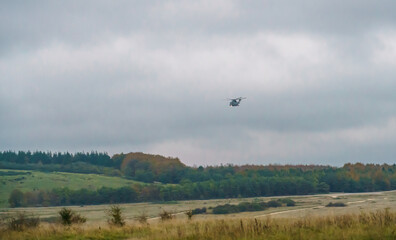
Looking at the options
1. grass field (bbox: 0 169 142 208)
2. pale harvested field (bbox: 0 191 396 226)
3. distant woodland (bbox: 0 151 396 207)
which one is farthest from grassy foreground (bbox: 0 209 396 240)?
grass field (bbox: 0 169 142 208)

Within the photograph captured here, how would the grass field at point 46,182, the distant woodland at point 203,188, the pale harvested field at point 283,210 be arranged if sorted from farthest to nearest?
1. the grass field at point 46,182
2. the distant woodland at point 203,188
3. the pale harvested field at point 283,210

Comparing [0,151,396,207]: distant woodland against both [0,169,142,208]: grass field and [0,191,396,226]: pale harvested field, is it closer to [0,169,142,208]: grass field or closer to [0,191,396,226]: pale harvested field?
[0,169,142,208]: grass field

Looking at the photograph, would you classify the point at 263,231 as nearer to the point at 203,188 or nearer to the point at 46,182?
the point at 203,188

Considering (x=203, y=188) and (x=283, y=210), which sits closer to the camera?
(x=283, y=210)

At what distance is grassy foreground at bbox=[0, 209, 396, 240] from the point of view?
1836 centimetres

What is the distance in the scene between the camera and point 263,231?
20.0 metres

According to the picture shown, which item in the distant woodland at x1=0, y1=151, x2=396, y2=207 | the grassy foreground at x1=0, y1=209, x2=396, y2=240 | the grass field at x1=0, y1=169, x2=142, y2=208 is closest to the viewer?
the grassy foreground at x1=0, y1=209, x2=396, y2=240

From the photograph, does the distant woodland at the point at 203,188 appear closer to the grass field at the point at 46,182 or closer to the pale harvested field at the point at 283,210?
the grass field at the point at 46,182

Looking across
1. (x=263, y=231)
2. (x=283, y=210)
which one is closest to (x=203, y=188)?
(x=283, y=210)

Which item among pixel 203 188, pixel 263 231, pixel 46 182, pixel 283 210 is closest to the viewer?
pixel 263 231

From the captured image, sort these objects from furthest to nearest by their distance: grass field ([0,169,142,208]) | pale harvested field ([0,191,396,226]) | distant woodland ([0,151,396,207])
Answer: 1. grass field ([0,169,142,208])
2. distant woodland ([0,151,396,207])
3. pale harvested field ([0,191,396,226])

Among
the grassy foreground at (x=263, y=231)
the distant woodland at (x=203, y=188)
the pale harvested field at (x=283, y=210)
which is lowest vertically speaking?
the pale harvested field at (x=283, y=210)

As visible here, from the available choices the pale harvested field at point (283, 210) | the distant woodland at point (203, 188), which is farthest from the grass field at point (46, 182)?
the pale harvested field at point (283, 210)

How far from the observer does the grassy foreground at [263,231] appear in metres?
18.4
